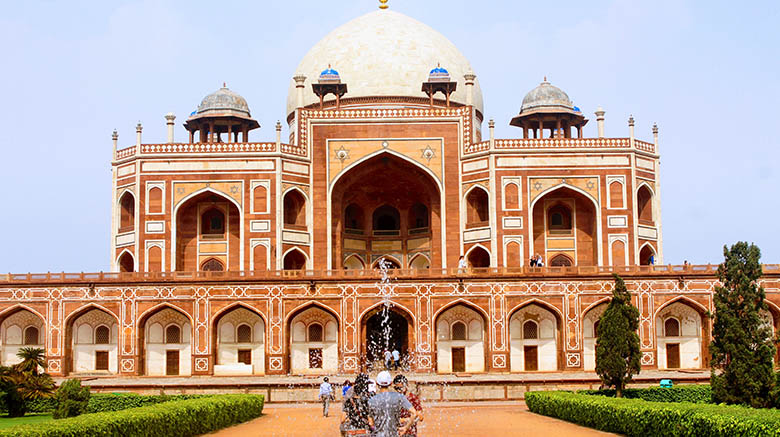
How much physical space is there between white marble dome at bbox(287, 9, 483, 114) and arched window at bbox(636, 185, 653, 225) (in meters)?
8.67

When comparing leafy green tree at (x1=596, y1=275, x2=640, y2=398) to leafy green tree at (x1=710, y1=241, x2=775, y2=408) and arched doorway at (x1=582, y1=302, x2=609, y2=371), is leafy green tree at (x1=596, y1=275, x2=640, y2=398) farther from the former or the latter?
arched doorway at (x1=582, y1=302, x2=609, y2=371)

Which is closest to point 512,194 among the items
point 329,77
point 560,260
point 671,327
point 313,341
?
point 560,260

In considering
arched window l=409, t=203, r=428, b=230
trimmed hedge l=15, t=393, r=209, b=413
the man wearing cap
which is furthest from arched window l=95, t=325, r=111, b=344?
the man wearing cap

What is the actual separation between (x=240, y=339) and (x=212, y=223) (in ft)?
21.1

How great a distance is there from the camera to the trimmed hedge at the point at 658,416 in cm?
1337

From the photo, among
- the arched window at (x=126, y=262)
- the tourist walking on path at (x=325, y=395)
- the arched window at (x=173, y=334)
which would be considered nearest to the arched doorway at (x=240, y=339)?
the arched window at (x=173, y=334)

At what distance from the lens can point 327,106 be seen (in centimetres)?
4072

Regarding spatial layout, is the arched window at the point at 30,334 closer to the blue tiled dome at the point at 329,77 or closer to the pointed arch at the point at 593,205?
the blue tiled dome at the point at 329,77

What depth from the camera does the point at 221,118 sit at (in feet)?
126

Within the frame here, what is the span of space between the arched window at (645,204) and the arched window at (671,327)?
18.5ft

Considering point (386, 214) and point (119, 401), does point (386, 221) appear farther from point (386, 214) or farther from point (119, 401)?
point (119, 401)

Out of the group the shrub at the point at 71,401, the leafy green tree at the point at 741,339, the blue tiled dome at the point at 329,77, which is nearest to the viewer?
the leafy green tree at the point at 741,339

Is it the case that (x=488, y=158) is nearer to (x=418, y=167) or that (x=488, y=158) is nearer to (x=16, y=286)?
(x=418, y=167)

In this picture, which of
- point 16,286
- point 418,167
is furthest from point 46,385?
point 418,167
